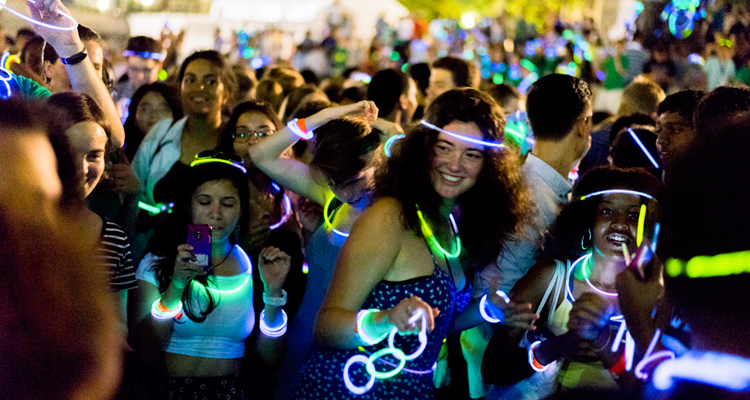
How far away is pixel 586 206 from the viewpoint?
9.48 ft

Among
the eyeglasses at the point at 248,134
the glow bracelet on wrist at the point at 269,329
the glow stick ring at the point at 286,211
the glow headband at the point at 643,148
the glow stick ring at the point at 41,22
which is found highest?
the glow stick ring at the point at 41,22

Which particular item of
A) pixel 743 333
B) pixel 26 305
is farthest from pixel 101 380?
pixel 743 333

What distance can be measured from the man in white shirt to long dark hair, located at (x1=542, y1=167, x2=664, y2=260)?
0.13m

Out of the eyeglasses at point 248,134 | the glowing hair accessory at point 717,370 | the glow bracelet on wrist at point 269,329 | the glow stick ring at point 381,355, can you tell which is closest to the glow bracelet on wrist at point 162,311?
the glow bracelet on wrist at point 269,329

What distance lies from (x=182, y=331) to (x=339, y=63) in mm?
11237

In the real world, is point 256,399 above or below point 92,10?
below

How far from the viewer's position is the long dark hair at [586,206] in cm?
284

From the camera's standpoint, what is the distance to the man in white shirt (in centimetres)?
306

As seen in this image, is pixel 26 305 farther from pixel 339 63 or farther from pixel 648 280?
pixel 339 63

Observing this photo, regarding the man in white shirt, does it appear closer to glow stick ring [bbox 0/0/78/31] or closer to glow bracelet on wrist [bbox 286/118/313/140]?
glow bracelet on wrist [bbox 286/118/313/140]

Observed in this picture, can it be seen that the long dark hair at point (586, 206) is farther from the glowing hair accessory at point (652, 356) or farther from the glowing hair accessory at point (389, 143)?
the glowing hair accessory at point (652, 356)

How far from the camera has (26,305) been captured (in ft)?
3.22

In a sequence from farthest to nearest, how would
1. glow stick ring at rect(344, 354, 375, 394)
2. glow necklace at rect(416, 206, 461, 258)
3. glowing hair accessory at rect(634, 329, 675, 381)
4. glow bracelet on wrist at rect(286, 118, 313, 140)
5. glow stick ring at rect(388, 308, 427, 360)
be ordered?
glow bracelet on wrist at rect(286, 118, 313, 140)
glow necklace at rect(416, 206, 461, 258)
glow stick ring at rect(344, 354, 375, 394)
glow stick ring at rect(388, 308, 427, 360)
glowing hair accessory at rect(634, 329, 675, 381)

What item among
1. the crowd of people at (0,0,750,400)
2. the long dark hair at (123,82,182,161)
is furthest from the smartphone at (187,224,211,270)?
the long dark hair at (123,82,182,161)
